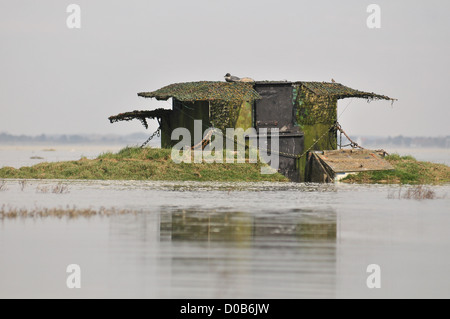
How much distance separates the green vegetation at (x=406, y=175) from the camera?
1158 inches

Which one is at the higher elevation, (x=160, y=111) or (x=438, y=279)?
(x=160, y=111)

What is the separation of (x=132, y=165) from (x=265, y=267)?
19.1 m

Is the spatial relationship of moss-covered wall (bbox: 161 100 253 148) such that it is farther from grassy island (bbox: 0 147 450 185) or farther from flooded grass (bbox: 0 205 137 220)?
flooded grass (bbox: 0 205 137 220)

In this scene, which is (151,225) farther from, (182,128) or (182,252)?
(182,128)

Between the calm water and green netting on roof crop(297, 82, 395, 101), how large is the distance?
1069 cm

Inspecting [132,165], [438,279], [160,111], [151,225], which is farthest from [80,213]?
[160,111]

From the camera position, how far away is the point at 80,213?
57.0 feet

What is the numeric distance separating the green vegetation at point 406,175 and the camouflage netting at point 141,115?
1006 cm
